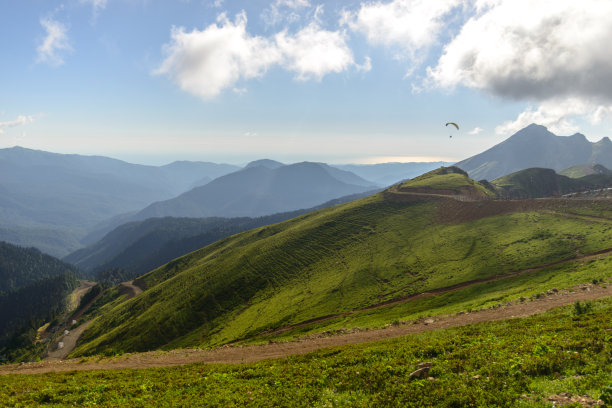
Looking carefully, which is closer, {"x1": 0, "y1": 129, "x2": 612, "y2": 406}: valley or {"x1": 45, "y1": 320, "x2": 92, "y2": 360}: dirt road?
{"x1": 0, "y1": 129, "x2": 612, "y2": 406}: valley

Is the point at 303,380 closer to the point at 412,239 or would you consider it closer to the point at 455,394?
the point at 455,394

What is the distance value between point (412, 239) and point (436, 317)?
200ft

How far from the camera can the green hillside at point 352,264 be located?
61.6 meters

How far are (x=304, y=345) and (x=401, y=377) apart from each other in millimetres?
17754

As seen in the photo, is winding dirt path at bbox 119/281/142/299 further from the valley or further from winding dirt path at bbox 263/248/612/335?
winding dirt path at bbox 263/248/612/335

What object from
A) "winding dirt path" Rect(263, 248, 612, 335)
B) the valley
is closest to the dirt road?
the valley

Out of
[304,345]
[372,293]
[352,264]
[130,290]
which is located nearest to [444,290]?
[372,293]

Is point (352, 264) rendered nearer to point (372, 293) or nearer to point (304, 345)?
point (372, 293)

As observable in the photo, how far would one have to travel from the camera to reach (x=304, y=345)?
31.8 m

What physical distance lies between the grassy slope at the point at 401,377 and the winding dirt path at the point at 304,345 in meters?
4.87

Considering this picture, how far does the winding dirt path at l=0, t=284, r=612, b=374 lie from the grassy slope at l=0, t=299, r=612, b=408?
487 cm

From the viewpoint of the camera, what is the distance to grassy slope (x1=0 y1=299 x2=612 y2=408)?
44.0 feet

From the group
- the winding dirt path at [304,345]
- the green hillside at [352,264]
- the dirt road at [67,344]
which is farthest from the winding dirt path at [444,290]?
the dirt road at [67,344]

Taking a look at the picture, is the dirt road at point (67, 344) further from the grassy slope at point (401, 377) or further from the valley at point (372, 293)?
the grassy slope at point (401, 377)
